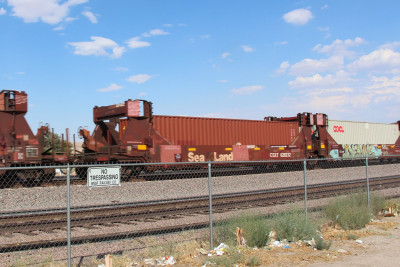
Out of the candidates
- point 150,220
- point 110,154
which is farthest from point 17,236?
point 110,154

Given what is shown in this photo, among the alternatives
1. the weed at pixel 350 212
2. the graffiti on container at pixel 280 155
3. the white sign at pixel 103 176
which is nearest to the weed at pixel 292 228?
the weed at pixel 350 212

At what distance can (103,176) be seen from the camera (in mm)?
6441

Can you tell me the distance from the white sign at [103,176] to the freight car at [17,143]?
1034 cm

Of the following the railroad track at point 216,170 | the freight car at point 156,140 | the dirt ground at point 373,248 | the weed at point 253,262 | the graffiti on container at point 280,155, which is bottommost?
A: the dirt ground at point 373,248

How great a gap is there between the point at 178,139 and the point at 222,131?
11.0ft

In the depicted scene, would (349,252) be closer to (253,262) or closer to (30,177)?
(253,262)

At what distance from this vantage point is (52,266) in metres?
6.10

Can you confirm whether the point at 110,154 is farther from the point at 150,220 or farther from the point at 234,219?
the point at 234,219

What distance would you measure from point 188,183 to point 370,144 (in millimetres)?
22472

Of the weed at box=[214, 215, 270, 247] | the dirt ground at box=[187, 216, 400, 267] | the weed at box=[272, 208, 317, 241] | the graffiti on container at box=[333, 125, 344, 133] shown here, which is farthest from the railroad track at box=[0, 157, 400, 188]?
the dirt ground at box=[187, 216, 400, 267]

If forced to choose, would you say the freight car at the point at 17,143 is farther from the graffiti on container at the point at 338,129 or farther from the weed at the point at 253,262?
the graffiti on container at the point at 338,129

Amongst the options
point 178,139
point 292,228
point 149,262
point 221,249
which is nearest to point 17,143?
point 178,139

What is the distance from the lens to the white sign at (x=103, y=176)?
6293 mm

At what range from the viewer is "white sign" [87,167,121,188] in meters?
6.29
